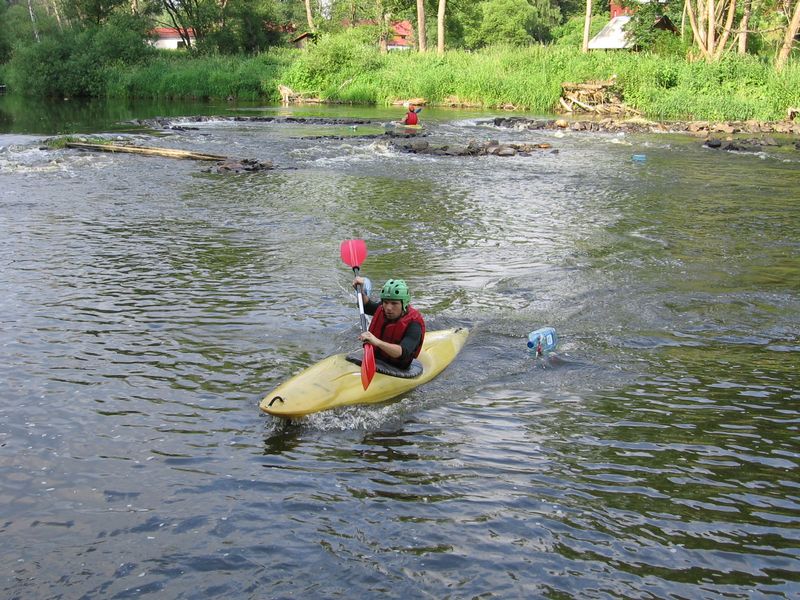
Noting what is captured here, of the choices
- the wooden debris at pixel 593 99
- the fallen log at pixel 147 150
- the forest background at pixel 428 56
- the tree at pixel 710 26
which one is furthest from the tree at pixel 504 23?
the fallen log at pixel 147 150

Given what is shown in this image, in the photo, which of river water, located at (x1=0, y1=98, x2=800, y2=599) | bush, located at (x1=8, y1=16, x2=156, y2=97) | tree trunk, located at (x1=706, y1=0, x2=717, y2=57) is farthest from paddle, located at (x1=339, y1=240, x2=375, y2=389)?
bush, located at (x1=8, y1=16, x2=156, y2=97)

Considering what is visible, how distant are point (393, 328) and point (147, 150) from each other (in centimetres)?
1454

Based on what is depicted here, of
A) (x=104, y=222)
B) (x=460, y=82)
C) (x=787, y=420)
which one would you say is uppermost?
(x=460, y=82)

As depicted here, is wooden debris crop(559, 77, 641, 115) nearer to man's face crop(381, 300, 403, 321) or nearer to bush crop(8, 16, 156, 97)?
bush crop(8, 16, 156, 97)

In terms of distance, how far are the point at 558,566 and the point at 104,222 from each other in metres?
10.1

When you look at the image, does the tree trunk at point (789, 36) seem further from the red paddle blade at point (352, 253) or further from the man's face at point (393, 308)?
the man's face at point (393, 308)

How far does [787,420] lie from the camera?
573cm

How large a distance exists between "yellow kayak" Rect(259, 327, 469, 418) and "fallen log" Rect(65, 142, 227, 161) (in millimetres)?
12995

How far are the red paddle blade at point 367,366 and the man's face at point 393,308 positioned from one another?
38cm

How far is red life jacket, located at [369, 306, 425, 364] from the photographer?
6.24 meters

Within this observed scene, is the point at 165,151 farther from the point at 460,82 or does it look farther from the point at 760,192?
the point at 460,82

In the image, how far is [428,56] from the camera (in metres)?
36.2

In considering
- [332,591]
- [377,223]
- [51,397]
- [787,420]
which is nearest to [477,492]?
[332,591]

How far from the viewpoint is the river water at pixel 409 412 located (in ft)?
13.5
